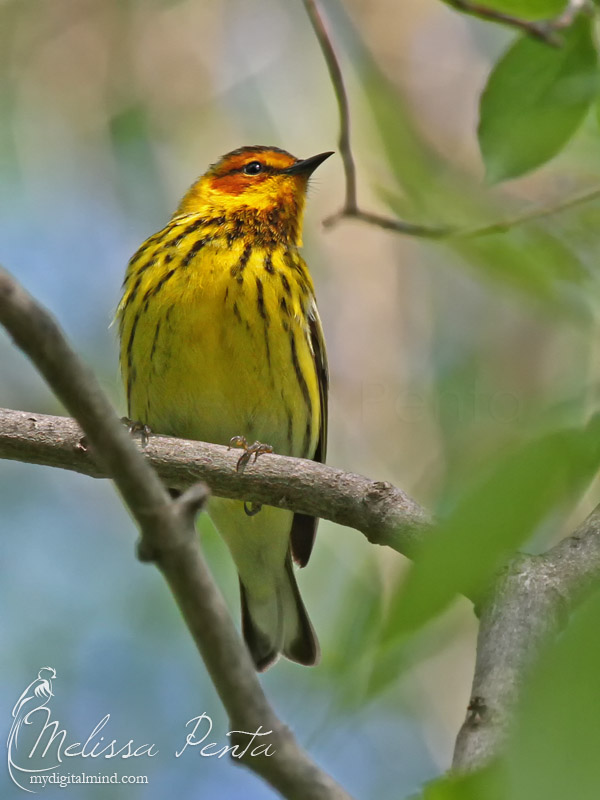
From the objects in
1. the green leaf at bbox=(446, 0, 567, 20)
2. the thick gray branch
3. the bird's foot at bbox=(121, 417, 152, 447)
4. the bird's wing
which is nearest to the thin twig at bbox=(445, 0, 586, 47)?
the green leaf at bbox=(446, 0, 567, 20)

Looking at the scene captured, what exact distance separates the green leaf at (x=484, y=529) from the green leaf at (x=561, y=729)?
0.20 metres

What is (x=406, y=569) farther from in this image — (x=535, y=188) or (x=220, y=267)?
(x=535, y=188)

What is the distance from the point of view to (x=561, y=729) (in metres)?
1.02

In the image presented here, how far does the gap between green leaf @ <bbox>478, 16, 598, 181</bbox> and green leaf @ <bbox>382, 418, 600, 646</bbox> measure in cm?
125

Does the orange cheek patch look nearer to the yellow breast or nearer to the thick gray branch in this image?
the yellow breast

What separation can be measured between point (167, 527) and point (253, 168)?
4999 mm

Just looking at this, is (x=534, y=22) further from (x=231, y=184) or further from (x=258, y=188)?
(x=231, y=184)

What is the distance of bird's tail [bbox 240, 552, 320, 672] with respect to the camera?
18.8 ft

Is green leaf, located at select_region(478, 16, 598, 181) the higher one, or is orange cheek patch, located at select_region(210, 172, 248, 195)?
orange cheek patch, located at select_region(210, 172, 248, 195)

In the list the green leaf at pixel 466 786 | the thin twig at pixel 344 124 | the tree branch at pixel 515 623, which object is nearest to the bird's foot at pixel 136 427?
the thin twig at pixel 344 124

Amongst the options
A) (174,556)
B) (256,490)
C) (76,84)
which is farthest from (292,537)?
(76,84)

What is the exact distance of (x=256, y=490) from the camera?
156 inches

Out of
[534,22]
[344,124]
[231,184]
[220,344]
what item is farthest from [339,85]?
[231,184]

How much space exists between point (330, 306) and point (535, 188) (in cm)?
224
